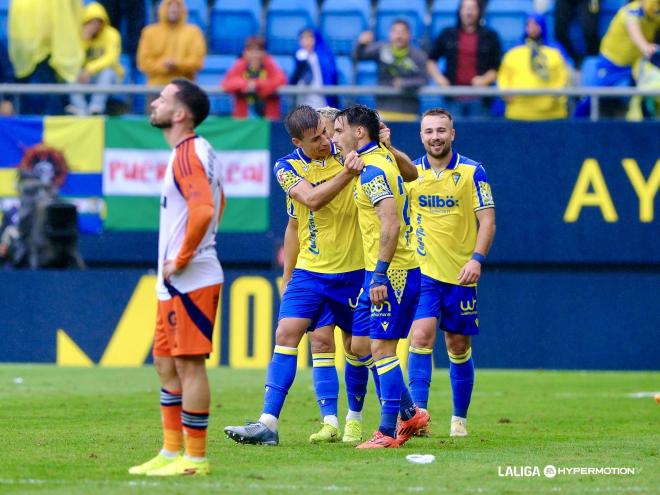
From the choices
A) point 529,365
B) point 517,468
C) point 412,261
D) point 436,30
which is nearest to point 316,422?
point 412,261

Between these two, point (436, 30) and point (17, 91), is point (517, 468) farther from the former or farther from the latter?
point (436, 30)

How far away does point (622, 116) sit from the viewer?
58.5 feet

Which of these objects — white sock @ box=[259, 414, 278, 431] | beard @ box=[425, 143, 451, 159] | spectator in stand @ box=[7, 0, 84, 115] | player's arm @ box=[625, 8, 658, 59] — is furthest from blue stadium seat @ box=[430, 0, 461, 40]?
white sock @ box=[259, 414, 278, 431]

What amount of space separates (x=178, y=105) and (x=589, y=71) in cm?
1266

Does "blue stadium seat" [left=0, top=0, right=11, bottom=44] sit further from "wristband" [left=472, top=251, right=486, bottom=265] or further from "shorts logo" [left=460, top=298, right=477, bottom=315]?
"wristband" [left=472, top=251, right=486, bottom=265]

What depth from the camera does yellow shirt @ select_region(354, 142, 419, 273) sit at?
8883 mm

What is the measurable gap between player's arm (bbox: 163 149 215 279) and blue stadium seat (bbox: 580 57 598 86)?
12.6 meters

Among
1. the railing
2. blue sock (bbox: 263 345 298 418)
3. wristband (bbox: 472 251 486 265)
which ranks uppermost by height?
the railing

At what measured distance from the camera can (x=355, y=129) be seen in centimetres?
911

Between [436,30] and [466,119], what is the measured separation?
3.25 meters

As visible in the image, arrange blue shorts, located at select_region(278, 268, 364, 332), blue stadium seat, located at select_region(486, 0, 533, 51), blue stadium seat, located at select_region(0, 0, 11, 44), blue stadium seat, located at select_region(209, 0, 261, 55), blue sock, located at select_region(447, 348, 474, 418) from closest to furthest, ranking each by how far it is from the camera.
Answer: blue shorts, located at select_region(278, 268, 364, 332), blue sock, located at select_region(447, 348, 474, 418), blue stadium seat, located at select_region(0, 0, 11, 44), blue stadium seat, located at select_region(486, 0, 533, 51), blue stadium seat, located at select_region(209, 0, 261, 55)

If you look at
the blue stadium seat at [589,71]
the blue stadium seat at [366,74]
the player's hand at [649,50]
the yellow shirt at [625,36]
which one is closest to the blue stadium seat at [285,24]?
the blue stadium seat at [366,74]

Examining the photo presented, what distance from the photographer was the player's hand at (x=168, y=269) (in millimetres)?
7305

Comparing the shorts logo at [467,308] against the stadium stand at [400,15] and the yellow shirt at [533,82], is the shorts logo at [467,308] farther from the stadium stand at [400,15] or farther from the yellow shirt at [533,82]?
the stadium stand at [400,15]
